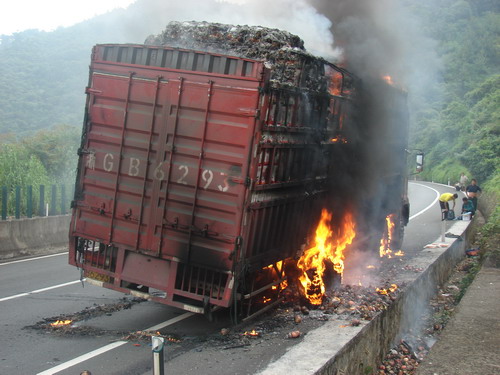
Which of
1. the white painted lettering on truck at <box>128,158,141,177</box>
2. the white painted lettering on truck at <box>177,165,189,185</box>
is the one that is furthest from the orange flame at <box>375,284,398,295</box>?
the white painted lettering on truck at <box>128,158,141,177</box>

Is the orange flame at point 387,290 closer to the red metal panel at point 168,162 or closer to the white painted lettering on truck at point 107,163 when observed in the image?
the red metal panel at point 168,162

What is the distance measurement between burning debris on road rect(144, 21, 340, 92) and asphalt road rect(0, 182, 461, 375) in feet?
11.8

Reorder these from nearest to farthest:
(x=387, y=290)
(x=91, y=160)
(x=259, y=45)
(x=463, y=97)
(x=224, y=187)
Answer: (x=224, y=187)
(x=91, y=160)
(x=259, y=45)
(x=387, y=290)
(x=463, y=97)

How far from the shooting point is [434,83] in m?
68.1

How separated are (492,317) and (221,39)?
5.48 metres

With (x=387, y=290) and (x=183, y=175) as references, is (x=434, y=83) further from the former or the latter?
(x=183, y=175)

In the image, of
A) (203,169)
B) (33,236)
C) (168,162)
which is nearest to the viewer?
(203,169)

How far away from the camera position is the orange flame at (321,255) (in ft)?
27.0

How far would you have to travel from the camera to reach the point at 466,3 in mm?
81375

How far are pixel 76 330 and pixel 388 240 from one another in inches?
333

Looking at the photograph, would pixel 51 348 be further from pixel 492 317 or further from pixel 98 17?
pixel 98 17

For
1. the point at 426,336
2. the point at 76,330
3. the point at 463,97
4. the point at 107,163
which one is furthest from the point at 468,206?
the point at 463,97

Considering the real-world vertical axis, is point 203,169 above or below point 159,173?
above

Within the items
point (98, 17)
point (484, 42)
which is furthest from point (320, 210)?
point (484, 42)
